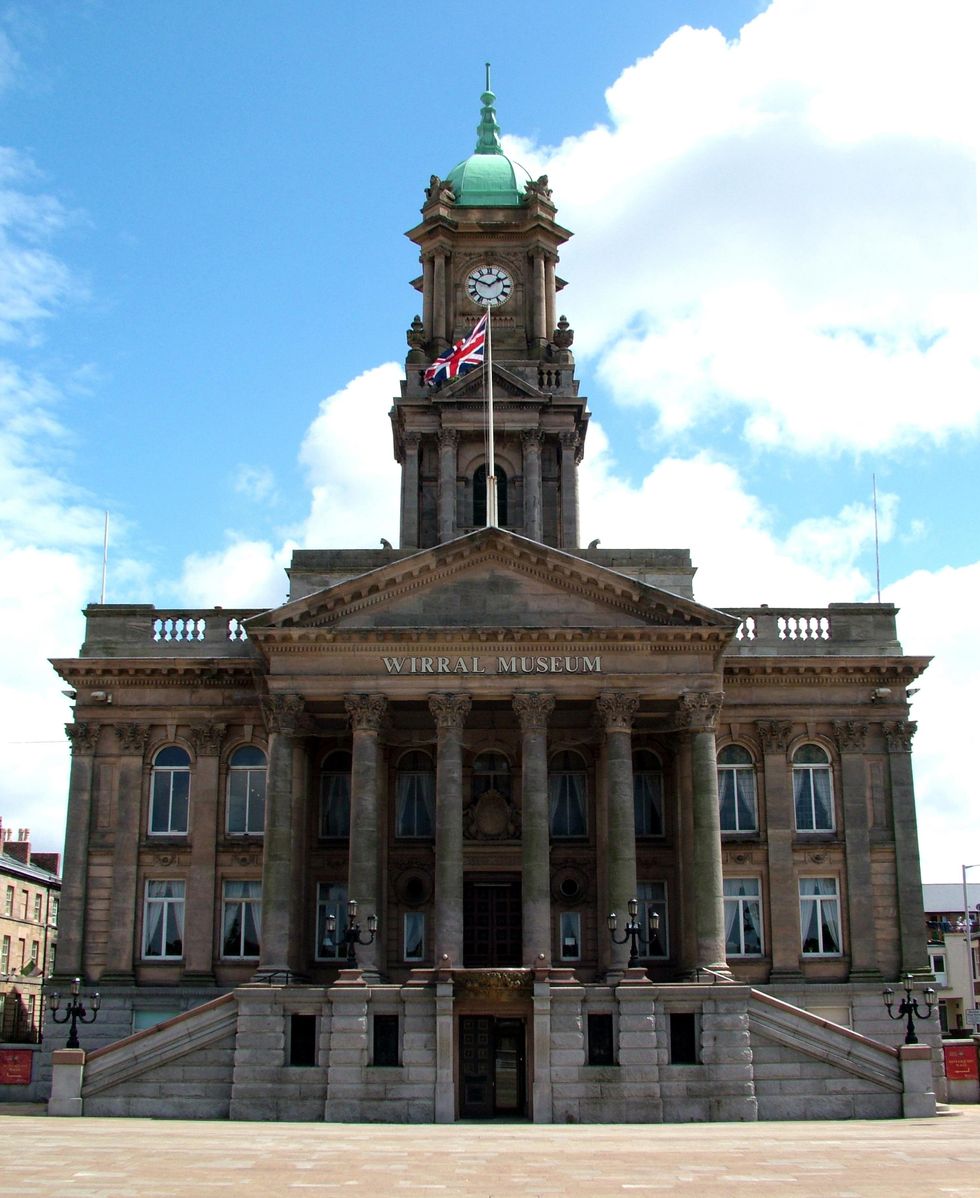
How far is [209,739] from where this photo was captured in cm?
5244

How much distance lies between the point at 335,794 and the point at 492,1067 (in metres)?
13.4

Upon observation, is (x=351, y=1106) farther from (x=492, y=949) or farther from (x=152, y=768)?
→ (x=152, y=768)

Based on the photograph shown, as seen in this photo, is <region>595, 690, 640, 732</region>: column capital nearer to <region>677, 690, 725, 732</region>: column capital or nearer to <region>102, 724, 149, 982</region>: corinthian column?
<region>677, 690, 725, 732</region>: column capital

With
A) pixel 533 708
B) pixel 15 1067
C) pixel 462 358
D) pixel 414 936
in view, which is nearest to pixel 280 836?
pixel 414 936

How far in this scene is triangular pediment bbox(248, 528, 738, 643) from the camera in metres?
46.6

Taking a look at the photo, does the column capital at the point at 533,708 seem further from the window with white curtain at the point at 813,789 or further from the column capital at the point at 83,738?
the column capital at the point at 83,738

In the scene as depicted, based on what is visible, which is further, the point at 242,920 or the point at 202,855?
the point at 202,855

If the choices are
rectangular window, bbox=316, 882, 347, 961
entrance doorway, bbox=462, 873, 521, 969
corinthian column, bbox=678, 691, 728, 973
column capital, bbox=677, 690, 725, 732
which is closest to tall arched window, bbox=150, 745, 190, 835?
rectangular window, bbox=316, 882, 347, 961

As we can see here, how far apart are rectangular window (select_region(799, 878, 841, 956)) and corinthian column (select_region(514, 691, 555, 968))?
10917 millimetres

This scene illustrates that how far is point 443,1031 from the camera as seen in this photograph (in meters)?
40.9

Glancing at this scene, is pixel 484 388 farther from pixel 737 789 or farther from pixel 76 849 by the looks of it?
pixel 76 849

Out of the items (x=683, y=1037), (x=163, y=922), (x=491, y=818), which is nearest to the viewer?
(x=683, y=1037)

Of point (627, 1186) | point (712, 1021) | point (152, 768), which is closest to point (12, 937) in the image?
point (152, 768)

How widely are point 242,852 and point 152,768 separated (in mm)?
4539
